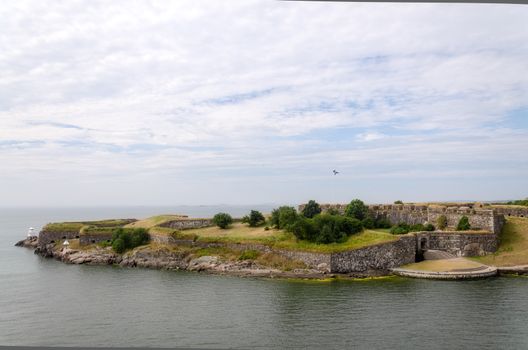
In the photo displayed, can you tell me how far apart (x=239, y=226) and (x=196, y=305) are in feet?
65.9

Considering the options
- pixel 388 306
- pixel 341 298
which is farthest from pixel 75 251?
pixel 388 306

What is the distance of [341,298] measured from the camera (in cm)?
2527

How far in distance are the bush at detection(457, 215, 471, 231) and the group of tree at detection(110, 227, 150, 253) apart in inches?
1076

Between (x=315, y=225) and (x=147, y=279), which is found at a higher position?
(x=315, y=225)

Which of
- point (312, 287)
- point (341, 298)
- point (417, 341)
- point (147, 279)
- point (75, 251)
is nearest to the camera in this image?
point (417, 341)

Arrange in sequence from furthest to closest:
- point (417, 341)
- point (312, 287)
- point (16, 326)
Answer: point (312, 287)
point (16, 326)
point (417, 341)

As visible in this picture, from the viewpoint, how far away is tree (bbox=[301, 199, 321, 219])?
44.8m

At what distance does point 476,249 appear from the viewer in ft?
113

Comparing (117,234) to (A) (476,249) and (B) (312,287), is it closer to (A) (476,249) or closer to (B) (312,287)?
(B) (312,287)

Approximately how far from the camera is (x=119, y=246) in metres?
40.9

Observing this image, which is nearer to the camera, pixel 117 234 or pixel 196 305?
pixel 196 305

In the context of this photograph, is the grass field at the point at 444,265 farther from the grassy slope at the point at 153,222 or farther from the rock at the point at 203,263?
the grassy slope at the point at 153,222

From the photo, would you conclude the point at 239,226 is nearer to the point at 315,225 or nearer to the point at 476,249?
the point at 315,225

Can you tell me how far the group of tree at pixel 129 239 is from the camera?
41.1 m
